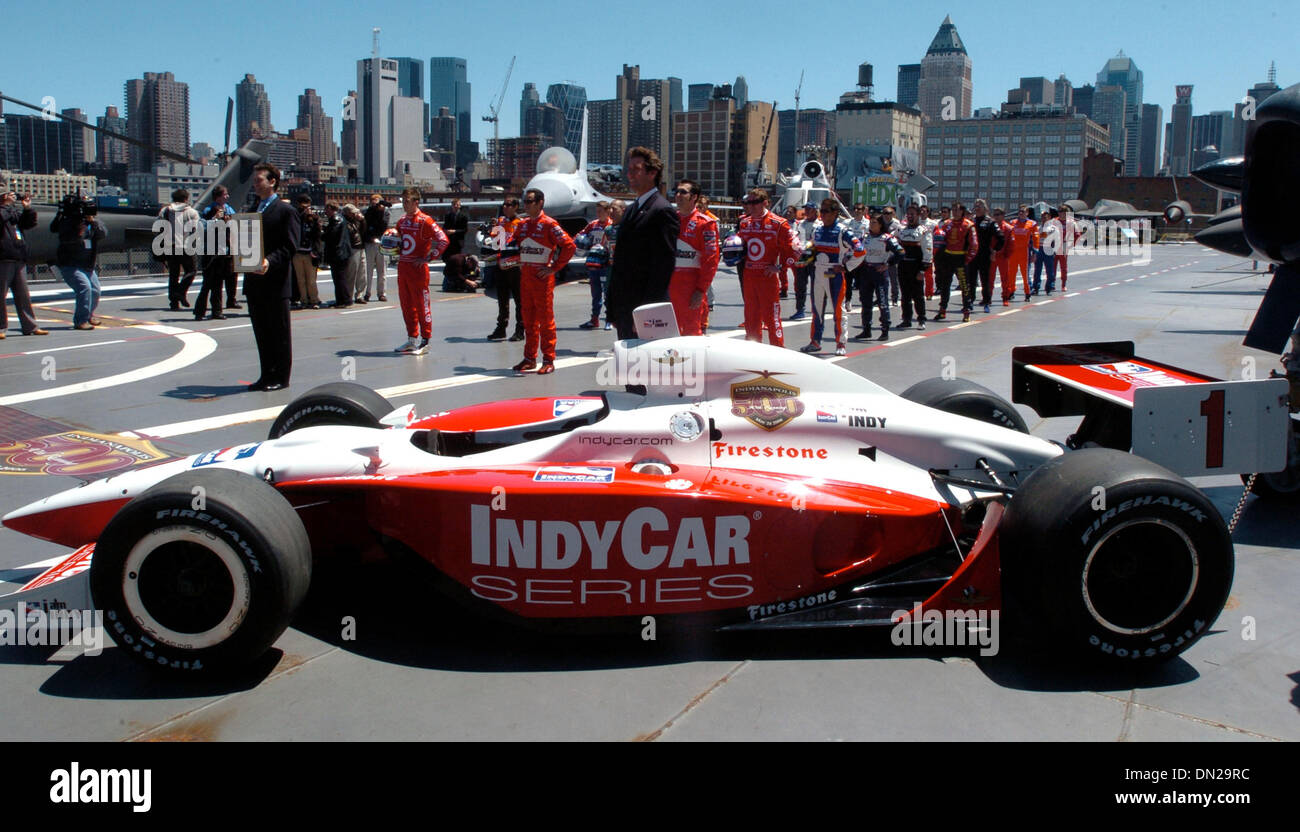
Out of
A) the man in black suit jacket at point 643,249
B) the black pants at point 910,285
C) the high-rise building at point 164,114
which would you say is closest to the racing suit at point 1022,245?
the black pants at point 910,285

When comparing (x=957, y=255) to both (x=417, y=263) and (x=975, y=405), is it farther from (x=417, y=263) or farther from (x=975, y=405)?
(x=975, y=405)

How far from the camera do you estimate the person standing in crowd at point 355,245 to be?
58.4 ft

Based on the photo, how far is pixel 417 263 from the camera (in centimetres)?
1241

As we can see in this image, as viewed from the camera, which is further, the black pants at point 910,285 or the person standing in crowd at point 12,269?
the black pants at point 910,285

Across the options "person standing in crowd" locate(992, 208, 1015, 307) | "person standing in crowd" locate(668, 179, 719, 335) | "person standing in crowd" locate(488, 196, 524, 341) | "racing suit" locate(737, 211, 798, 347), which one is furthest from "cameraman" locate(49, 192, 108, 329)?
"person standing in crowd" locate(992, 208, 1015, 307)

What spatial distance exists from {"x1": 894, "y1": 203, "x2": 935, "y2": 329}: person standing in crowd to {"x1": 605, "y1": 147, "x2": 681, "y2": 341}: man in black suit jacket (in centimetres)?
948

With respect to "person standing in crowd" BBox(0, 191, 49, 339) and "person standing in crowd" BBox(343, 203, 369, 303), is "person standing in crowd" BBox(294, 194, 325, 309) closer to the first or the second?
"person standing in crowd" BBox(343, 203, 369, 303)

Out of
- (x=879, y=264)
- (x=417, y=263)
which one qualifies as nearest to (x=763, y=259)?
(x=879, y=264)

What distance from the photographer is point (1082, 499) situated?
12.8 feet

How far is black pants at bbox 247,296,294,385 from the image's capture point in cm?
976

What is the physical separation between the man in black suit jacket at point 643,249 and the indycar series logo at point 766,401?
102 inches

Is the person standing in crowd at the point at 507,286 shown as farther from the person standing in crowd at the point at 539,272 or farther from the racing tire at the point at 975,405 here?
the racing tire at the point at 975,405

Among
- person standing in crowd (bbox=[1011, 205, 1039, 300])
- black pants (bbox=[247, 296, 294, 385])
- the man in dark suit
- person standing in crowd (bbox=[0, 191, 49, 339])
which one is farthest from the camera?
person standing in crowd (bbox=[1011, 205, 1039, 300])
